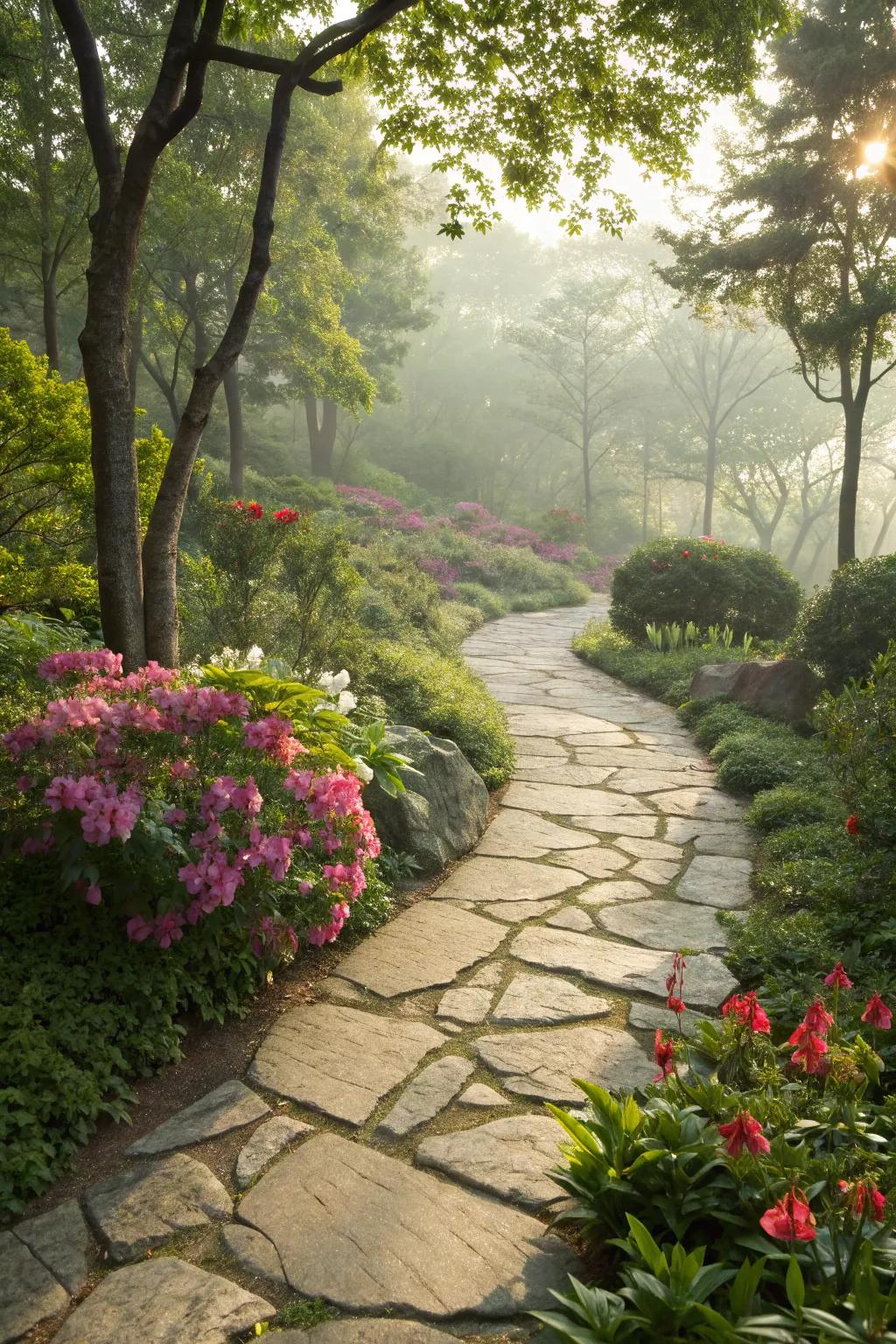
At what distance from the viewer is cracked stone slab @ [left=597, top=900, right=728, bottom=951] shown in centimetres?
389

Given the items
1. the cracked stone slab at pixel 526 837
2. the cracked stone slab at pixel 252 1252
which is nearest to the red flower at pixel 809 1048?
the cracked stone slab at pixel 252 1252

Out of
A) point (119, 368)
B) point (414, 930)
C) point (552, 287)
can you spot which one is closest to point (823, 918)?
point (414, 930)

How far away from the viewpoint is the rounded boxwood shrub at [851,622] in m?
7.50

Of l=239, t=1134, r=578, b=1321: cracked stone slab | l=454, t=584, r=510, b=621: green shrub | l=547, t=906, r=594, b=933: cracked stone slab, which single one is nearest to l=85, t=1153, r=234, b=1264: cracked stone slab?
l=239, t=1134, r=578, b=1321: cracked stone slab

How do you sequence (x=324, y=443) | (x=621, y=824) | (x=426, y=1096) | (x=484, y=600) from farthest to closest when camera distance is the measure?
(x=324, y=443), (x=484, y=600), (x=621, y=824), (x=426, y=1096)

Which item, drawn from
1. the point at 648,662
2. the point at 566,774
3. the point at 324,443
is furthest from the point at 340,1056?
the point at 324,443

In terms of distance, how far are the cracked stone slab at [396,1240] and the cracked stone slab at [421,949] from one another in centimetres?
103

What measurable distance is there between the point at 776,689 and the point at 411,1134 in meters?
6.18

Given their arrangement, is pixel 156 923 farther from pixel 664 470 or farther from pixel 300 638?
pixel 664 470

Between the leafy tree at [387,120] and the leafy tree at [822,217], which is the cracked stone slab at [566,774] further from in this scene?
the leafy tree at [822,217]

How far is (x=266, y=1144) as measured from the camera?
8.23ft

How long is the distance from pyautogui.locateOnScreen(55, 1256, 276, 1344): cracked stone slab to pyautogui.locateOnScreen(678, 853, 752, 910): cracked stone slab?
9.53ft

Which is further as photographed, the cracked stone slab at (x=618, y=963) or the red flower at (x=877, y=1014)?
the cracked stone slab at (x=618, y=963)

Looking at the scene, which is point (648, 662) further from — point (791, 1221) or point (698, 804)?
point (791, 1221)
